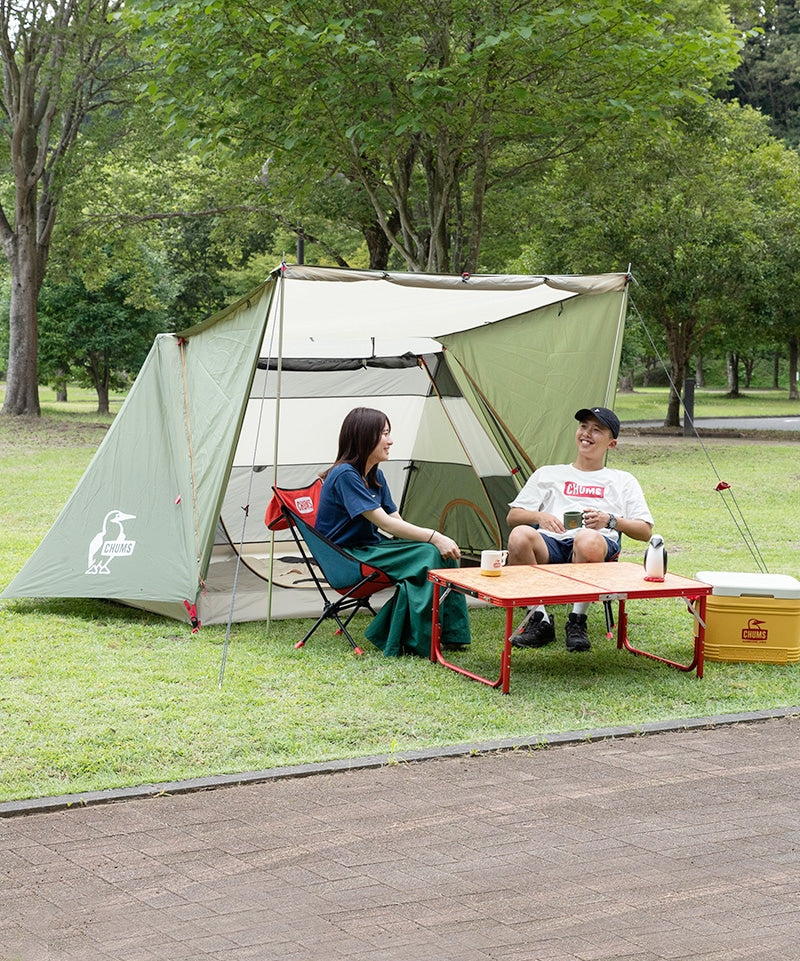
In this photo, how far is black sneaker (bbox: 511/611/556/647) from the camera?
19.3 feet

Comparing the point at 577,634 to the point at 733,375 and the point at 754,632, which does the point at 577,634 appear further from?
the point at 733,375

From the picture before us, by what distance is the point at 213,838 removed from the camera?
3.51 metres

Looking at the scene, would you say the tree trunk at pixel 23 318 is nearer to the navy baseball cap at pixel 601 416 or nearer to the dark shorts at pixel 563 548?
the navy baseball cap at pixel 601 416

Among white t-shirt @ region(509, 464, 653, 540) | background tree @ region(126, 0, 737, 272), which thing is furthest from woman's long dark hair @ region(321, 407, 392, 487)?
background tree @ region(126, 0, 737, 272)

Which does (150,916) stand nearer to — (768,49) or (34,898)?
(34,898)

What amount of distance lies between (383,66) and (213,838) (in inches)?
408

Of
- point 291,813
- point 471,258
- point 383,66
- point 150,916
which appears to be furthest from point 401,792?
point 471,258

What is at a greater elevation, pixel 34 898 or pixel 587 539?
pixel 587 539

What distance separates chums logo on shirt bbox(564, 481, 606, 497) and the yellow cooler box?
0.77m

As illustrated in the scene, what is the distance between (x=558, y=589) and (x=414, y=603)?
78cm

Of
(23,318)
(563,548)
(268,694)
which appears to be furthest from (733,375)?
(268,694)

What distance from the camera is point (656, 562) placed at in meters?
5.28

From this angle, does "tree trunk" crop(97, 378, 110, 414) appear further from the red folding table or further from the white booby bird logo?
the red folding table

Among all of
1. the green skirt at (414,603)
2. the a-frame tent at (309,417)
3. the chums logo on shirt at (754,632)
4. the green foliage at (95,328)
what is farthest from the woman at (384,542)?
the green foliage at (95,328)
